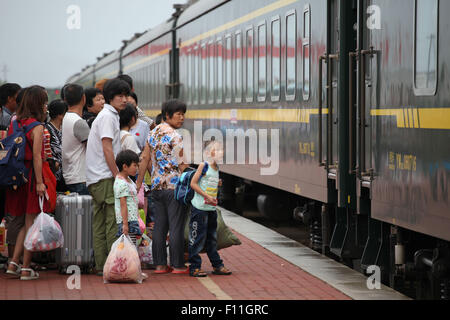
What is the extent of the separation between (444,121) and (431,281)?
2745 mm

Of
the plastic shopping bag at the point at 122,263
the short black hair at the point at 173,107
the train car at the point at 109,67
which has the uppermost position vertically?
the train car at the point at 109,67

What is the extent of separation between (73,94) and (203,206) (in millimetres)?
1812

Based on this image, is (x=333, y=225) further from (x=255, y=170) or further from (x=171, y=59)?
(x=171, y=59)

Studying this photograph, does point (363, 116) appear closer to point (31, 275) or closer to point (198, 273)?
point (198, 273)

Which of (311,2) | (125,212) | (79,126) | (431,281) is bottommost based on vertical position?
(431,281)

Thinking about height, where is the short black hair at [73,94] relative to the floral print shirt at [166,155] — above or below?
above

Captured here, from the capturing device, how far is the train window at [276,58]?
46.0 ft

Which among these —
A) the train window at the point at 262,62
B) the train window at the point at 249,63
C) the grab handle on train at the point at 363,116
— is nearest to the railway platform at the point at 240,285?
the grab handle on train at the point at 363,116

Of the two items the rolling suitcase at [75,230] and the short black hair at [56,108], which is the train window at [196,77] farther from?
the rolling suitcase at [75,230]

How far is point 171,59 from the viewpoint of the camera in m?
25.1

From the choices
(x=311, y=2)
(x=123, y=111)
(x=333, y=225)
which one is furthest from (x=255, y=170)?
(x=123, y=111)

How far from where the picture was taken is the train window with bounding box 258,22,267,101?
590 inches

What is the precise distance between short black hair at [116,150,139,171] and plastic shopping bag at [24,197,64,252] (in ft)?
2.72

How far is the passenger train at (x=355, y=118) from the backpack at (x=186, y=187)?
179 centimetres
